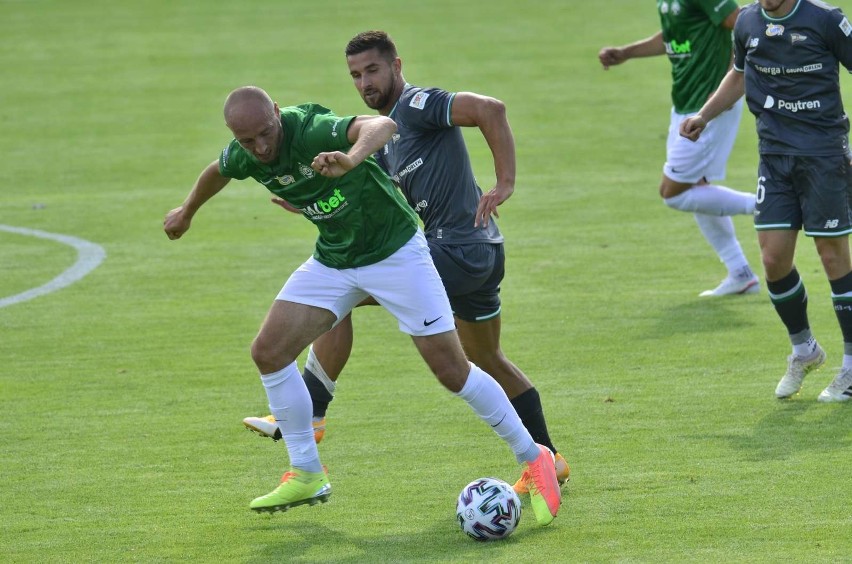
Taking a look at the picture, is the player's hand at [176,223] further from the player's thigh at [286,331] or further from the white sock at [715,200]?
the white sock at [715,200]

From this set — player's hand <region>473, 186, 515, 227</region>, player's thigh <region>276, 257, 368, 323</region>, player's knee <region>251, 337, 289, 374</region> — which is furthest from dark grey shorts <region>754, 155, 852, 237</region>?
player's knee <region>251, 337, 289, 374</region>

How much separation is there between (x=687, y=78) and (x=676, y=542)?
567 cm

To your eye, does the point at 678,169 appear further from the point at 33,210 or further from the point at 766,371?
the point at 33,210

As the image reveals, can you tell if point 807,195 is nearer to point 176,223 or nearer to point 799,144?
point 799,144

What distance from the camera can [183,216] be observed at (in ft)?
21.1

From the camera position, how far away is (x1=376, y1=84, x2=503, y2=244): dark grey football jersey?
652 centimetres

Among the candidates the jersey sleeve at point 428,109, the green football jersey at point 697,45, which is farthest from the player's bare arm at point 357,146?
the green football jersey at point 697,45

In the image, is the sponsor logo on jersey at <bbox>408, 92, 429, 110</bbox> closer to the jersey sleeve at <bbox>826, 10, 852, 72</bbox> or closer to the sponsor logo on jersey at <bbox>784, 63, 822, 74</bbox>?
the sponsor logo on jersey at <bbox>784, 63, 822, 74</bbox>

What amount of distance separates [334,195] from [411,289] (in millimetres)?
527

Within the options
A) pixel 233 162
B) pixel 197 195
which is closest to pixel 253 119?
pixel 233 162

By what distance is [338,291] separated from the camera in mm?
6039

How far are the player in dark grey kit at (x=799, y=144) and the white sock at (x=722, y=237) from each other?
2.64m

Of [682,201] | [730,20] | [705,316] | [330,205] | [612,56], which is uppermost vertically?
[330,205]

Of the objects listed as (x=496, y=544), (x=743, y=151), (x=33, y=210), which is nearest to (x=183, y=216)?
(x=496, y=544)
